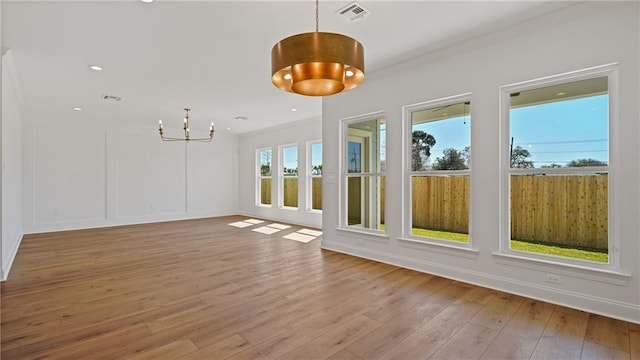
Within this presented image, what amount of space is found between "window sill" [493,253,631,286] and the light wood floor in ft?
1.07

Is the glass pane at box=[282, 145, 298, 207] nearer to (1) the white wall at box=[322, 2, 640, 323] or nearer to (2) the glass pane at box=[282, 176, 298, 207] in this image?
(2) the glass pane at box=[282, 176, 298, 207]

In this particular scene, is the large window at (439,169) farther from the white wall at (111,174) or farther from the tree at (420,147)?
the white wall at (111,174)

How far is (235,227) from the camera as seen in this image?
298 inches

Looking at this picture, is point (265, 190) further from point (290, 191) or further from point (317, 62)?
point (317, 62)

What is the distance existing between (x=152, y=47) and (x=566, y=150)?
14.8ft

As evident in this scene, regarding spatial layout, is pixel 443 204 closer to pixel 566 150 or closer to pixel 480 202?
pixel 480 202

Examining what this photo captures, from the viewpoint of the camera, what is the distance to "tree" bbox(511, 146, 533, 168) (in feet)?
10.5

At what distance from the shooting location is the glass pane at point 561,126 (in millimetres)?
2801

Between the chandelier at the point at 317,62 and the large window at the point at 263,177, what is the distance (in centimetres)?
692

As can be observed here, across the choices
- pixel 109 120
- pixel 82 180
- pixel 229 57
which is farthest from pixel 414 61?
pixel 82 180

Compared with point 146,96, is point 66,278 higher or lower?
lower

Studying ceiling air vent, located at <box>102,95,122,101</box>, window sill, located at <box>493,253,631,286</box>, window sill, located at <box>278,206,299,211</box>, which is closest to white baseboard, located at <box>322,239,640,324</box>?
window sill, located at <box>493,253,631,286</box>

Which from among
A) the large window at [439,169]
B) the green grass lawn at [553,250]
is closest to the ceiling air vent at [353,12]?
the large window at [439,169]

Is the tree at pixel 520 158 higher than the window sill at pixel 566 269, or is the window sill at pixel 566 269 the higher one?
the tree at pixel 520 158
